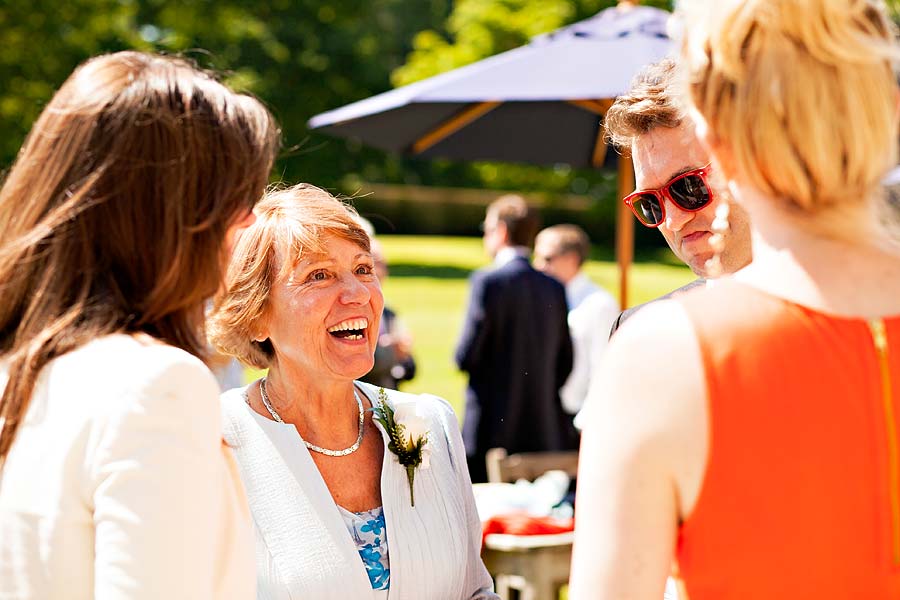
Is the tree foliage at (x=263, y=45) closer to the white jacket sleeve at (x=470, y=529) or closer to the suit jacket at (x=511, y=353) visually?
the suit jacket at (x=511, y=353)

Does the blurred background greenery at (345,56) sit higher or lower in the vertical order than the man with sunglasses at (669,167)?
higher

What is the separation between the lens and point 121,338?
151cm

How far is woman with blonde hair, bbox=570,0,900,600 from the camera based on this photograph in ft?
4.45

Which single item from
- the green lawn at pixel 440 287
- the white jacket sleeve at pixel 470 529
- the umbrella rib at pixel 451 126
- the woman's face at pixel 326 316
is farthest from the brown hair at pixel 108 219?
the green lawn at pixel 440 287

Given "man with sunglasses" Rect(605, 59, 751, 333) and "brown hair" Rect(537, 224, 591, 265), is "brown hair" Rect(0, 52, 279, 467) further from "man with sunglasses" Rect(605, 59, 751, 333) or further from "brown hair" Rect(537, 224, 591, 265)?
"brown hair" Rect(537, 224, 591, 265)

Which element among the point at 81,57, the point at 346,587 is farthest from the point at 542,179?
the point at 346,587

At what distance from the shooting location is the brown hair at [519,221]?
6.94m

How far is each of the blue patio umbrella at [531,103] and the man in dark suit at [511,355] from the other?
2.01 feet

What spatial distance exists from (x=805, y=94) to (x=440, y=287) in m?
26.0

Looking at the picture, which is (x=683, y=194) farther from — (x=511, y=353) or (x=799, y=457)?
(x=511, y=353)

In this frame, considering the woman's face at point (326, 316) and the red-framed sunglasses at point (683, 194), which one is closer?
the red-framed sunglasses at point (683, 194)

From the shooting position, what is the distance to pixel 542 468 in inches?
200

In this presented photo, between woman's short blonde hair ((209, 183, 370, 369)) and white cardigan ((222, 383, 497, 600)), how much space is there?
0.18 metres

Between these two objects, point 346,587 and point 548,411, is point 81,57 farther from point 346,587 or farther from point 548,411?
point 346,587
